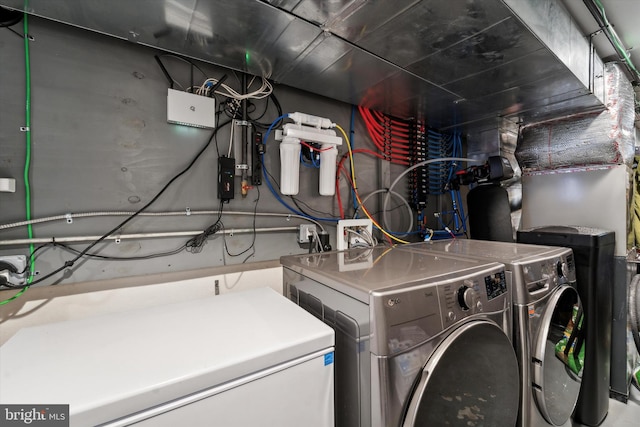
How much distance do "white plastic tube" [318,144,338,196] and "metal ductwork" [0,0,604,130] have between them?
1.27ft

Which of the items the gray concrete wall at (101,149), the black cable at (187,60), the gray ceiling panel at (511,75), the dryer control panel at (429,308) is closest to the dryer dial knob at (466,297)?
the dryer control panel at (429,308)

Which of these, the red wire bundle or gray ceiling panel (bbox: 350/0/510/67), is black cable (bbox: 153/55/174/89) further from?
the red wire bundle

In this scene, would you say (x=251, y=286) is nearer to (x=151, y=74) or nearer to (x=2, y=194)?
(x=2, y=194)

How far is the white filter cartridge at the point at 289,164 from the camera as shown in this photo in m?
1.55

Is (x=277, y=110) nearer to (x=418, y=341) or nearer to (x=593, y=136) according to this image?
(x=418, y=341)

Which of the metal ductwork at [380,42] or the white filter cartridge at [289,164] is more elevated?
the metal ductwork at [380,42]

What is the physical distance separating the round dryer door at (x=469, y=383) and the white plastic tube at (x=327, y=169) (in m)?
1.07

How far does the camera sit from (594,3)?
1397 millimetres

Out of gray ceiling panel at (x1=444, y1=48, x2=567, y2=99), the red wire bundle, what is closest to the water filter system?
the red wire bundle

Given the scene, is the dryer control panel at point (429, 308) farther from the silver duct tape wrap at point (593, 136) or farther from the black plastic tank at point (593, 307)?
the silver duct tape wrap at point (593, 136)

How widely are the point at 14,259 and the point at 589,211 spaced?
11.3 ft

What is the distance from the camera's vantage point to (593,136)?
1958 millimetres

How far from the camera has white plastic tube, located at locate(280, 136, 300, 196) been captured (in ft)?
5.08

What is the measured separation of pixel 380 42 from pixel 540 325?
4.72 ft
